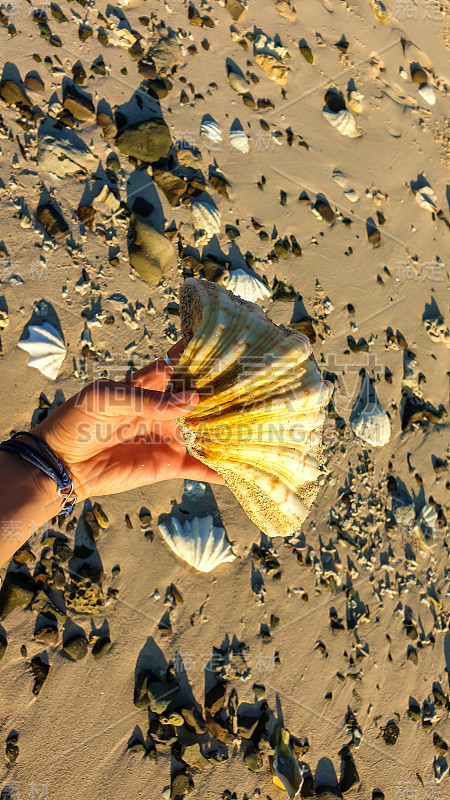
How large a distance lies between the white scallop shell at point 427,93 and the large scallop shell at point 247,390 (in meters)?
5.36

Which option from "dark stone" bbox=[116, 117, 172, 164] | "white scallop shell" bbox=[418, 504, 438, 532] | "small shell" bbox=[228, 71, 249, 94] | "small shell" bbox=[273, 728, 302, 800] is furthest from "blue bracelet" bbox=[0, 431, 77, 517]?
"small shell" bbox=[228, 71, 249, 94]

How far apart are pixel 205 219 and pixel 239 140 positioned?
3.80 feet

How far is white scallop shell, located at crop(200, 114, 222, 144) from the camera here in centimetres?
530

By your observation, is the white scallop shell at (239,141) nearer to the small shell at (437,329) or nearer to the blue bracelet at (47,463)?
the small shell at (437,329)

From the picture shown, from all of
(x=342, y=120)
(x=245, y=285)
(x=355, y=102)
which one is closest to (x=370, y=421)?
(x=245, y=285)

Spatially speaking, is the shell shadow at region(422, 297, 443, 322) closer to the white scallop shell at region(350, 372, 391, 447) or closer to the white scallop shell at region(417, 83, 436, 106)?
the white scallop shell at region(350, 372, 391, 447)

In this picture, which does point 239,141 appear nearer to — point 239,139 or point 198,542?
point 239,139

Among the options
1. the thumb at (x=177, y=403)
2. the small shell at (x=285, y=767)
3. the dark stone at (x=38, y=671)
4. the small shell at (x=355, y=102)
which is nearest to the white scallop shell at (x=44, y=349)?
the thumb at (x=177, y=403)

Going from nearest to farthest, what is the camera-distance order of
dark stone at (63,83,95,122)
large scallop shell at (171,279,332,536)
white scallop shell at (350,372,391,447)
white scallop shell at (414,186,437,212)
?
1. large scallop shell at (171,279,332,536)
2. dark stone at (63,83,95,122)
3. white scallop shell at (350,372,391,447)
4. white scallop shell at (414,186,437,212)

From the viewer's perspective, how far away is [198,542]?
4410mm

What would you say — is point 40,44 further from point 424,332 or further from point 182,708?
point 182,708

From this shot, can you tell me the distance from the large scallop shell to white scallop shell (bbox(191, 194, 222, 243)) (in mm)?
2031

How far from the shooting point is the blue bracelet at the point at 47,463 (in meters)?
3.54

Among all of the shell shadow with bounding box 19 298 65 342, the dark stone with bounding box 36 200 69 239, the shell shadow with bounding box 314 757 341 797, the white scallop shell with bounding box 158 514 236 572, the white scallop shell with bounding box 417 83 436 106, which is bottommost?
the shell shadow with bounding box 314 757 341 797
